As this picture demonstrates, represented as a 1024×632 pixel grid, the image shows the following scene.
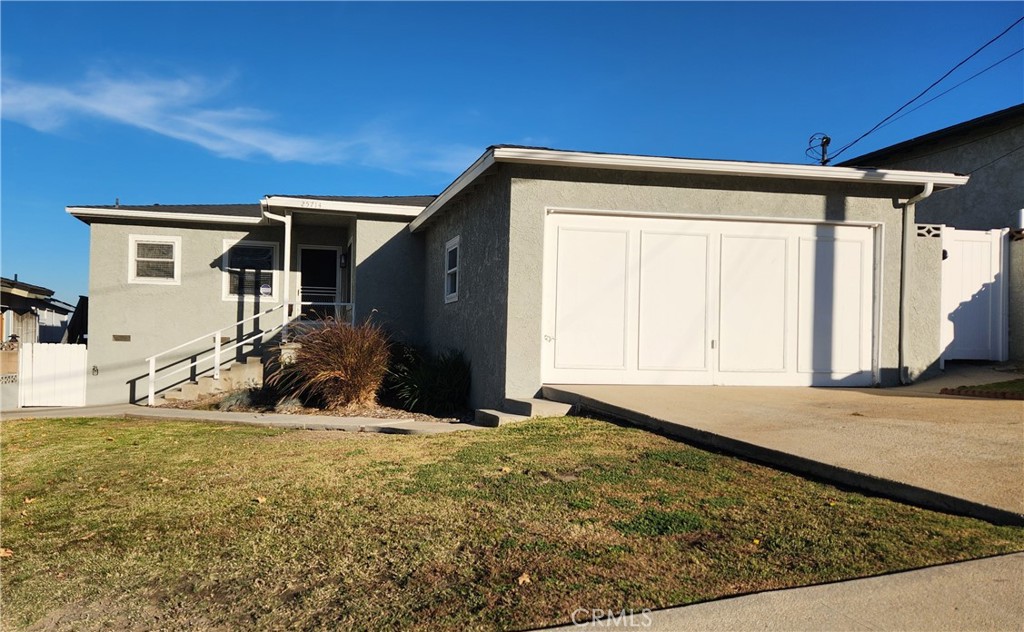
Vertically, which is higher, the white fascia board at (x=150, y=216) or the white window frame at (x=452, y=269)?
the white fascia board at (x=150, y=216)

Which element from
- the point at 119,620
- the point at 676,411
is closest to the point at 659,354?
the point at 676,411

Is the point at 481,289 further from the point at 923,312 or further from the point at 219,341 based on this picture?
the point at 219,341

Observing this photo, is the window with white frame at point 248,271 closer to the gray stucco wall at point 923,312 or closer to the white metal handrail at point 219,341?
the white metal handrail at point 219,341

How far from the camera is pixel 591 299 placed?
9078 millimetres

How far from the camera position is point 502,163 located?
885 cm

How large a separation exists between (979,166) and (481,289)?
403 inches

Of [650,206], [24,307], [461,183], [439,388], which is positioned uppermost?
[461,183]

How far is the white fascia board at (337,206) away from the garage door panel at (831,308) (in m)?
7.61

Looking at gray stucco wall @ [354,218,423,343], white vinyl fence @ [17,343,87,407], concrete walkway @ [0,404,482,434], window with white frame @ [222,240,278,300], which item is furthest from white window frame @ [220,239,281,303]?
concrete walkway @ [0,404,482,434]

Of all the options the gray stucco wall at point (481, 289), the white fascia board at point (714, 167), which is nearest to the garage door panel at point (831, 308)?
the white fascia board at point (714, 167)

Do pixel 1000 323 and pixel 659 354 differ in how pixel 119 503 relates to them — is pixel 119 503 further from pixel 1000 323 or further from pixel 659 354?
pixel 1000 323

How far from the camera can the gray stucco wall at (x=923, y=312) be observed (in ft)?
32.2

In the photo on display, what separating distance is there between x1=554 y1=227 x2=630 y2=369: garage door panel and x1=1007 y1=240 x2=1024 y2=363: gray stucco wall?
6487 mm

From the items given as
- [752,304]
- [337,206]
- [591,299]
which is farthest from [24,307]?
[752,304]
